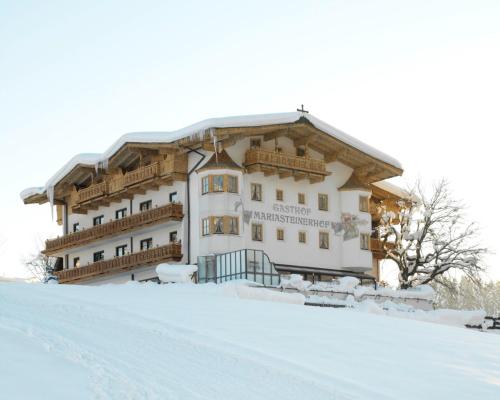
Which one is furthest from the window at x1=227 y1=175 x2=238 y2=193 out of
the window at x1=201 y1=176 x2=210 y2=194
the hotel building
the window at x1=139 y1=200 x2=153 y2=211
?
the window at x1=139 y1=200 x2=153 y2=211

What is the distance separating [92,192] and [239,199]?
41.2 feet

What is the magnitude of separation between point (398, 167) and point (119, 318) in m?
30.7

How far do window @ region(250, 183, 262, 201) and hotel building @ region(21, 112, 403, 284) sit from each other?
6cm

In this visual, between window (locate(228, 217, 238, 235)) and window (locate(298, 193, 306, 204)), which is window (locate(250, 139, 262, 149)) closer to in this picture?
window (locate(298, 193, 306, 204))

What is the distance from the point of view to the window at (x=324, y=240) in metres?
45.1

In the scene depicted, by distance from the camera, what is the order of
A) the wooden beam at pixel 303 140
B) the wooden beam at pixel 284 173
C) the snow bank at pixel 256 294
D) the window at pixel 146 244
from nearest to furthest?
the snow bank at pixel 256 294 → the wooden beam at pixel 284 173 → the wooden beam at pixel 303 140 → the window at pixel 146 244

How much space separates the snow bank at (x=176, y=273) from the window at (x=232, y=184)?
5.58 meters

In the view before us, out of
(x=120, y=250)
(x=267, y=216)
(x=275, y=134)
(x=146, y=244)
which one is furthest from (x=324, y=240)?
(x=120, y=250)

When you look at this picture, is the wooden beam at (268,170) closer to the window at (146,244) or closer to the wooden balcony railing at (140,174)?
the wooden balcony railing at (140,174)

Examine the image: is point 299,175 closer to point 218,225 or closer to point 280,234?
point 280,234

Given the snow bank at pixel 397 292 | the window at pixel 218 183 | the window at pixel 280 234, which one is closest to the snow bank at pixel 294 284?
the snow bank at pixel 397 292

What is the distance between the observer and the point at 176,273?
36.9 metres

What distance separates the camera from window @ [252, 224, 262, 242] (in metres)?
42.3

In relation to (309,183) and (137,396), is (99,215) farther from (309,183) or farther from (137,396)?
(137,396)
